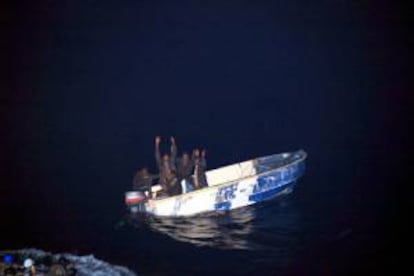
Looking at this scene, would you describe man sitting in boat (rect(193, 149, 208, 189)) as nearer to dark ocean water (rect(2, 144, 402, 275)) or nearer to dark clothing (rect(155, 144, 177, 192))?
dark clothing (rect(155, 144, 177, 192))

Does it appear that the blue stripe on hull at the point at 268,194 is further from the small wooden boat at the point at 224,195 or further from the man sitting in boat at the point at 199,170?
the man sitting in boat at the point at 199,170

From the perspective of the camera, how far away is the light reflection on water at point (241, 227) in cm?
1886

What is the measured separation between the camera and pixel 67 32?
6944 centimetres

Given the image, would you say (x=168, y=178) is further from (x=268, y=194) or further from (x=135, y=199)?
(x=268, y=194)

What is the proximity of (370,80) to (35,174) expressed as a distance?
31.8 meters

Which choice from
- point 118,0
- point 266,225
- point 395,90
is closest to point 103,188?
point 266,225

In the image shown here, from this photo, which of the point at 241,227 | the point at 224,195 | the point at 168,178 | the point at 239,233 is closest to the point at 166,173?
the point at 168,178

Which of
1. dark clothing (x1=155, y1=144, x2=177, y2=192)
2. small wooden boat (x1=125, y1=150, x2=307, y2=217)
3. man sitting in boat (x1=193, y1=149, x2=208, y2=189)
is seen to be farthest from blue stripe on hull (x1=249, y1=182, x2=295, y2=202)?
dark clothing (x1=155, y1=144, x2=177, y2=192)

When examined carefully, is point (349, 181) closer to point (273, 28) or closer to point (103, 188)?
point (103, 188)

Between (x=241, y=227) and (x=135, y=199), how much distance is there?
3.82 meters

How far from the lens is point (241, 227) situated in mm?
20344

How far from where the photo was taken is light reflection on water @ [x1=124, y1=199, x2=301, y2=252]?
742 inches

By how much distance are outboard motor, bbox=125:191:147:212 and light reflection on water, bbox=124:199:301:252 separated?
1.23 feet

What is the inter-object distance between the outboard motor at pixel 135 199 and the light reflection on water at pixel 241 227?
1.23 ft
